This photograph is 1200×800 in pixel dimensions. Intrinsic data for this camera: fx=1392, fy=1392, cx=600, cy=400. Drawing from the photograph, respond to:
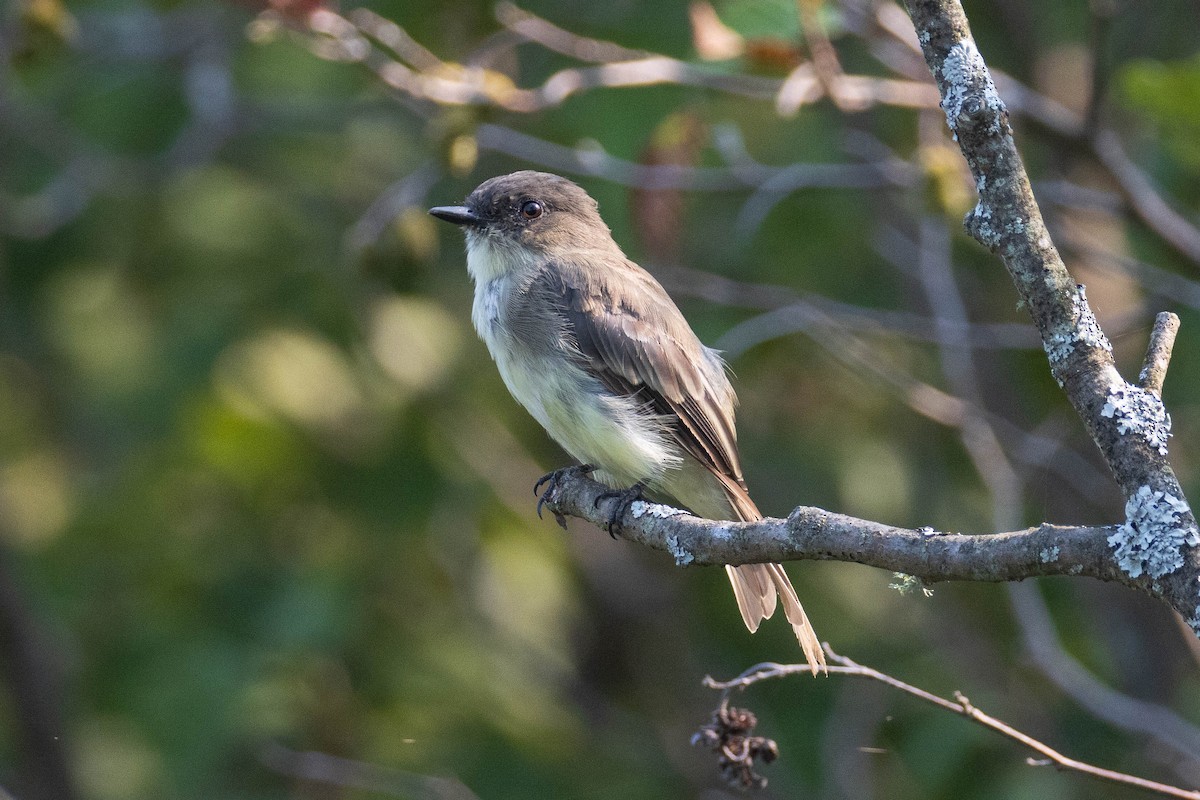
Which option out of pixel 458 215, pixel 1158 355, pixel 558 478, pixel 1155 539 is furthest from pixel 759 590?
pixel 1155 539

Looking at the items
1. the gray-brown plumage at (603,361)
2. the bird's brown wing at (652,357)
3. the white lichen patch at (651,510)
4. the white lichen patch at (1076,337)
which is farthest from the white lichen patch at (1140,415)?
the bird's brown wing at (652,357)

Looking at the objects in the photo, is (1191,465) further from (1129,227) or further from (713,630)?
(713,630)

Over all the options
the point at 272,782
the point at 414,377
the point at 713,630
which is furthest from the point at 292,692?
the point at 713,630

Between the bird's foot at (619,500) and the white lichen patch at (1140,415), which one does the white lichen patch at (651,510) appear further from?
the white lichen patch at (1140,415)

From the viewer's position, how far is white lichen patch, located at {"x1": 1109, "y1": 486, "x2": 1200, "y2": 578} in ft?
7.07

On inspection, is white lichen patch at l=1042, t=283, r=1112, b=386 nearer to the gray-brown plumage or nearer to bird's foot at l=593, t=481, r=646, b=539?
bird's foot at l=593, t=481, r=646, b=539

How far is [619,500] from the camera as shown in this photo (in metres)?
3.81

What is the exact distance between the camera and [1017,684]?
6160mm

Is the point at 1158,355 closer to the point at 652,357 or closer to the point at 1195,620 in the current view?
the point at 1195,620

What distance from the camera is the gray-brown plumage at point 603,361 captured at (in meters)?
4.42

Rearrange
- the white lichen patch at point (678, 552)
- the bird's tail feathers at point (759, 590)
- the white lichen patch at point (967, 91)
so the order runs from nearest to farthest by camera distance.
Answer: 1. the white lichen patch at point (967, 91)
2. the white lichen patch at point (678, 552)
3. the bird's tail feathers at point (759, 590)

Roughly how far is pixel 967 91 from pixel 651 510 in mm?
1437

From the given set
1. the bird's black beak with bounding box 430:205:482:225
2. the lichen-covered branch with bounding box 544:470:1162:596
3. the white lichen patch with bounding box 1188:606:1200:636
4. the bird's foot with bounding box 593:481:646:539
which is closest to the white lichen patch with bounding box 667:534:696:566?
the lichen-covered branch with bounding box 544:470:1162:596

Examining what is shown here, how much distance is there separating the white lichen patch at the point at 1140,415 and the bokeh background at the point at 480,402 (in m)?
2.51
